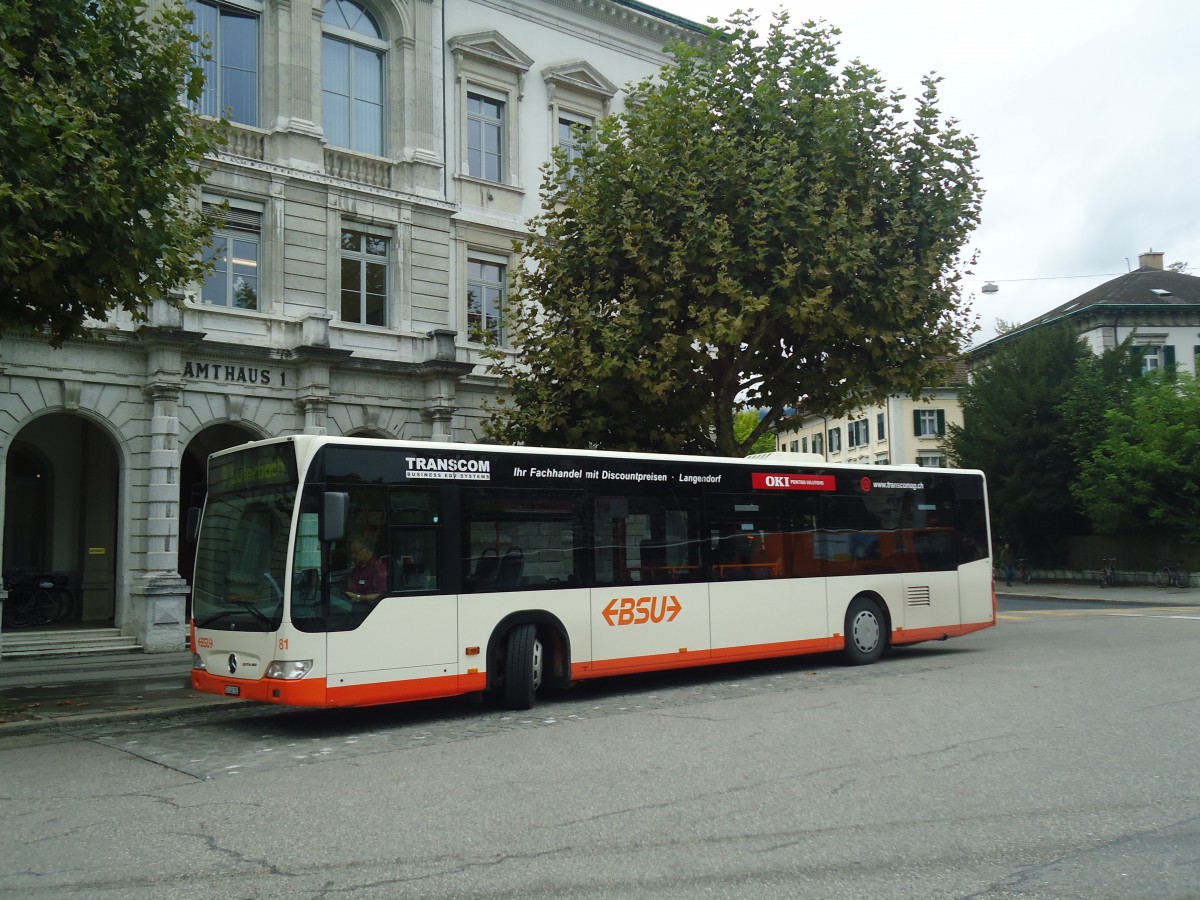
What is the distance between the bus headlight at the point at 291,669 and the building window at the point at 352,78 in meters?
15.8

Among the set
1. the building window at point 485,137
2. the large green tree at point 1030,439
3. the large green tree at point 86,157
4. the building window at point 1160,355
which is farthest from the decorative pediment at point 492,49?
the building window at point 1160,355

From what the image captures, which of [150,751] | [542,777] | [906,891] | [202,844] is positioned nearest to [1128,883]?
[906,891]

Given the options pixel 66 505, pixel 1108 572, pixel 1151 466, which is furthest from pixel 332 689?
pixel 1108 572

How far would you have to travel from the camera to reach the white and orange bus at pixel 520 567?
34.3ft

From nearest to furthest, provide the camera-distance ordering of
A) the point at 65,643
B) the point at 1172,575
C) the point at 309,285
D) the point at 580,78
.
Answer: the point at 65,643 → the point at 309,285 → the point at 580,78 → the point at 1172,575

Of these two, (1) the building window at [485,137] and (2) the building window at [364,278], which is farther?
(1) the building window at [485,137]

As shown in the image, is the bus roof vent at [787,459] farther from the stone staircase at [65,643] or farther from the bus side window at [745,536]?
the stone staircase at [65,643]

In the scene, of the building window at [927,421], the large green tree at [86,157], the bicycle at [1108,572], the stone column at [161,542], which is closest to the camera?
the large green tree at [86,157]

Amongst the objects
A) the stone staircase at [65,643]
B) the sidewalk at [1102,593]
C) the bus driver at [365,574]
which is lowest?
the sidewalk at [1102,593]

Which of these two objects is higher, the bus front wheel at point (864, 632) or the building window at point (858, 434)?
the building window at point (858, 434)

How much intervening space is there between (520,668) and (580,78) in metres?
19.1

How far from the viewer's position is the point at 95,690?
1413 cm

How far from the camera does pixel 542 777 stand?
8.02 m

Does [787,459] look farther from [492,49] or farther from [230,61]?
[492,49]
